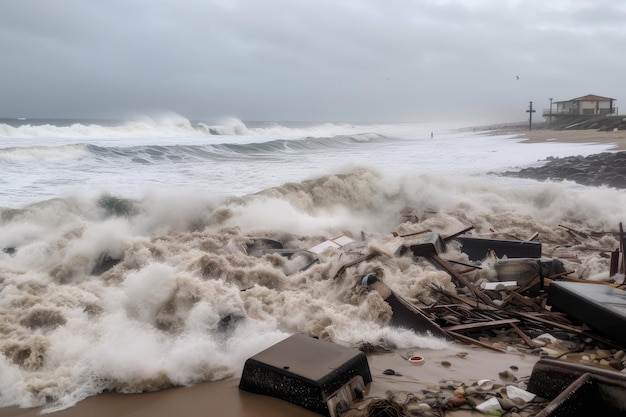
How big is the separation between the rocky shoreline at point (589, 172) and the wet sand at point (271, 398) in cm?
1339

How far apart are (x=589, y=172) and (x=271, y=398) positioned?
17.6 m

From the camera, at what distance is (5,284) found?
6559mm

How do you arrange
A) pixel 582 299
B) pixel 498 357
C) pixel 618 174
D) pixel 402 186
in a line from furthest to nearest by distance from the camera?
pixel 618 174, pixel 402 186, pixel 582 299, pixel 498 357

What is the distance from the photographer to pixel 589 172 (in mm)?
17672

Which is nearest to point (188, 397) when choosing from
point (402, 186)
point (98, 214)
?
point (98, 214)

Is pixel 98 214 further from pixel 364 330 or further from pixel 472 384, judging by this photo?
pixel 472 384

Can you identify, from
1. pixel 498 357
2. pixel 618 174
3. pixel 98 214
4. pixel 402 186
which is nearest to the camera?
pixel 498 357

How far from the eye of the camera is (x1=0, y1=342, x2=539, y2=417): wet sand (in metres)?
3.58

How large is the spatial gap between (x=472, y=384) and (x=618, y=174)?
15.4 metres

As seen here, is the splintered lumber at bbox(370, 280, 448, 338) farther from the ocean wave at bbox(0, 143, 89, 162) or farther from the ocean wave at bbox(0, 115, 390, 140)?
the ocean wave at bbox(0, 115, 390, 140)

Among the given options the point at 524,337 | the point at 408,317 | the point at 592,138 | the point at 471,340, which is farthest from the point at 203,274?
the point at 592,138

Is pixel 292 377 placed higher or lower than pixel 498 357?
higher

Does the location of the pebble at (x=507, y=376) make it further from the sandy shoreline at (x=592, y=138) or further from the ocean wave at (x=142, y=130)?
the ocean wave at (x=142, y=130)

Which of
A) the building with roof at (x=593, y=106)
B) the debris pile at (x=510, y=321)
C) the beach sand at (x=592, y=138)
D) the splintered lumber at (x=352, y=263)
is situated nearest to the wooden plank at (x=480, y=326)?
the debris pile at (x=510, y=321)
